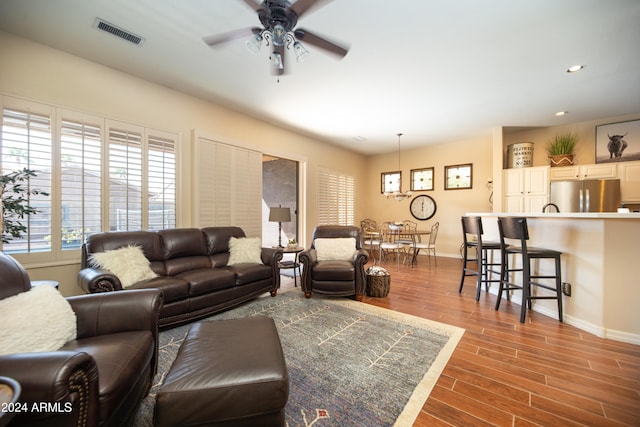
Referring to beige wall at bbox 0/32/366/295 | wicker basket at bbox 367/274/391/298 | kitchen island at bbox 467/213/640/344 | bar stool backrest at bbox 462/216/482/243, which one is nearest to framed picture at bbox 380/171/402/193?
beige wall at bbox 0/32/366/295

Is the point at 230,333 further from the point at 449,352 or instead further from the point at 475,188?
the point at 475,188

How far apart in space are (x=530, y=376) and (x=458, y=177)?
543cm

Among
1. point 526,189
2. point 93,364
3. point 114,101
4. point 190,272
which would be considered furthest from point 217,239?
point 526,189

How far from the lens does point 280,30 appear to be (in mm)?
1833

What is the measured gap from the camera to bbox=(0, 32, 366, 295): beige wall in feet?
8.22

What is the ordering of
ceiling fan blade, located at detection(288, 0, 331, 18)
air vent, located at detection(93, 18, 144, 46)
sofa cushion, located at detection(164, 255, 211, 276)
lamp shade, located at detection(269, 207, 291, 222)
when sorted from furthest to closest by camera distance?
lamp shade, located at detection(269, 207, 291, 222) < sofa cushion, located at detection(164, 255, 211, 276) < air vent, located at detection(93, 18, 144, 46) < ceiling fan blade, located at detection(288, 0, 331, 18)

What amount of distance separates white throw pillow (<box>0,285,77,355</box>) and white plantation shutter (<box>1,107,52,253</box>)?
171 centimetres

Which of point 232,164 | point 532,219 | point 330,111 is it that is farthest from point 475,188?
point 232,164

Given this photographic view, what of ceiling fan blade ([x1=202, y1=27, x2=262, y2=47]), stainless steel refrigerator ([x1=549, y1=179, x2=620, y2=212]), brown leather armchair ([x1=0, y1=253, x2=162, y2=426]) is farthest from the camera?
stainless steel refrigerator ([x1=549, y1=179, x2=620, y2=212])

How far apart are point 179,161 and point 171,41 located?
1.59 m

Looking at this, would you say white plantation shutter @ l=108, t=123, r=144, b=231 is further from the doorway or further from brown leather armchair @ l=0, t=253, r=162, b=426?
the doorway

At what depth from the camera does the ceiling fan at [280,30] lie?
1.72 metres

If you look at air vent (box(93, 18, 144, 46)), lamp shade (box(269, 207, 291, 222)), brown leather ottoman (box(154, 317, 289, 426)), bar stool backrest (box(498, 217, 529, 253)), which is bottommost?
brown leather ottoman (box(154, 317, 289, 426))

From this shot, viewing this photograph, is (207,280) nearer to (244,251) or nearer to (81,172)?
(244,251)
